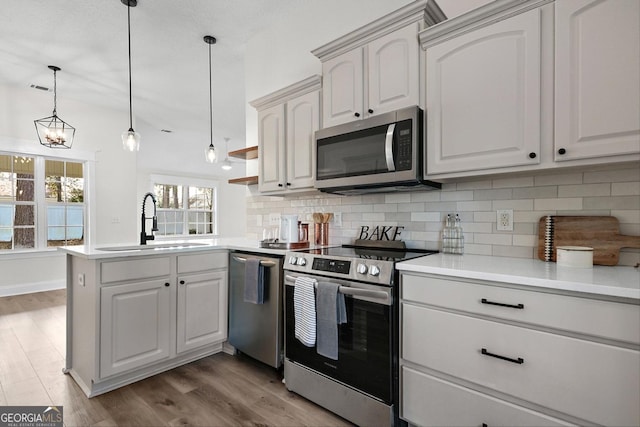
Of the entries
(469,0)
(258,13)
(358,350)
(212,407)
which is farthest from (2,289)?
(469,0)

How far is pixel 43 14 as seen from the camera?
2967 millimetres

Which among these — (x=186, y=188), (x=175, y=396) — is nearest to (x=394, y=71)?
(x=175, y=396)

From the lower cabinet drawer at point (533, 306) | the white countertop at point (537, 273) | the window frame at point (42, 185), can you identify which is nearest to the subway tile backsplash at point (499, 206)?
the white countertop at point (537, 273)

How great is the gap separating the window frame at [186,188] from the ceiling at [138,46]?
9.46ft

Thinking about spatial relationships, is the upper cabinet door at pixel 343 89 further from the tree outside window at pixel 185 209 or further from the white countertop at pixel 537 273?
the tree outside window at pixel 185 209

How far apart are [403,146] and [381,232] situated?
2.45 ft

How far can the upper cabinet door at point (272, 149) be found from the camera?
106 inches

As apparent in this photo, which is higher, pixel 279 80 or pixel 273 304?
pixel 279 80

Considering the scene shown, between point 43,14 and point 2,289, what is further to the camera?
point 2,289

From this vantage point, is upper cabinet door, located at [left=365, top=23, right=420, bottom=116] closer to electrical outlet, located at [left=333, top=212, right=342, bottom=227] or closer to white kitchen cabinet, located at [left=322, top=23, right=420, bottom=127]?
white kitchen cabinet, located at [left=322, top=23, right=420, bottom=127]

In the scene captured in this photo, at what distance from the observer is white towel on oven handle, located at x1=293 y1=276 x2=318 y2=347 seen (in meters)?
1.92

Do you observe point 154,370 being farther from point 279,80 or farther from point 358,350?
point 279,80

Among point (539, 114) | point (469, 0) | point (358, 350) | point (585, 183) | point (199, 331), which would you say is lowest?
point (199, 331)

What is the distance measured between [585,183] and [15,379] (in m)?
3.65
